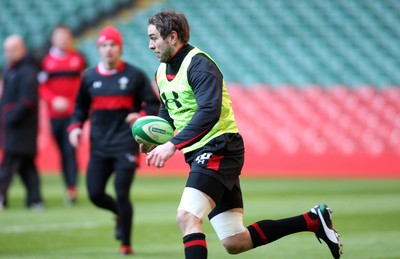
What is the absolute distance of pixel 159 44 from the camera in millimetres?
6559

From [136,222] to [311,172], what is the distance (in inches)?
373

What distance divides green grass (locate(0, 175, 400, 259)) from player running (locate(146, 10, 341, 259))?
2081 mm

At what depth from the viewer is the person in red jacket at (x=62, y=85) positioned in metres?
14.9

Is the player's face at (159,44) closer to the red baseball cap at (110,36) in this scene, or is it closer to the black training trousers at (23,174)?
the red baseball cap at (110,36)

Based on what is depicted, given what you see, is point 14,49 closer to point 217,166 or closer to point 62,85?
point 62,85

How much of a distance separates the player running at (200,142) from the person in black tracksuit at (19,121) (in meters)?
7.17

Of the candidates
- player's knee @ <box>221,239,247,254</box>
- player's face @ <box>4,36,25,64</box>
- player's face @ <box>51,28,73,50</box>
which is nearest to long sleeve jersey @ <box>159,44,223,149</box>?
player's knee @ <box>221,239,247,254</box>

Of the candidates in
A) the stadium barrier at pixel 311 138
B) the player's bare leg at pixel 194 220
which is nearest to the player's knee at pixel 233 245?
the player's bare leg at pixel 194 220

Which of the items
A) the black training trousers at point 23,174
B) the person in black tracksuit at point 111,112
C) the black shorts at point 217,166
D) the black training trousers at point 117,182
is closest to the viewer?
the black shorts at point 217,166

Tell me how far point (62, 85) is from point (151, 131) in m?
8.93

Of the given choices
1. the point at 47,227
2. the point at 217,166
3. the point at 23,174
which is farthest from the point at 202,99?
the point at 23,174

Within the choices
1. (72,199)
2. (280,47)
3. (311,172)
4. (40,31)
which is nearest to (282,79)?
(280,47)

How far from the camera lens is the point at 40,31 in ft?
84.9

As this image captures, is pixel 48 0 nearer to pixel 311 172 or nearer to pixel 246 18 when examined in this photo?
pixel 246 18
